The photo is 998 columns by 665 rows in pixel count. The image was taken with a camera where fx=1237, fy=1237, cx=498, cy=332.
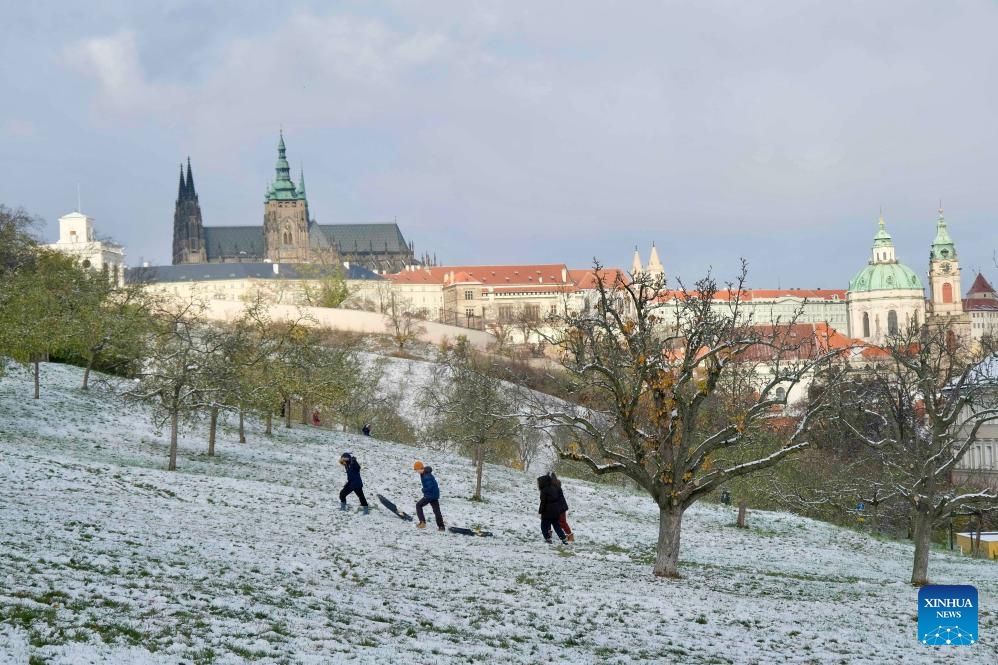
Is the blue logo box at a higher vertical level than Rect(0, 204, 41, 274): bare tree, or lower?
lower

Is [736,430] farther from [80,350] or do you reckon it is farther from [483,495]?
[80,350]

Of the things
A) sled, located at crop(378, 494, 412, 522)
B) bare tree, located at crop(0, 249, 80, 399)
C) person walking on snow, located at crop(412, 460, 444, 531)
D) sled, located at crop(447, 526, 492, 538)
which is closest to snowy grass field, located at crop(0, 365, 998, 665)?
sled, located at crop(378, 494, 412, 522)

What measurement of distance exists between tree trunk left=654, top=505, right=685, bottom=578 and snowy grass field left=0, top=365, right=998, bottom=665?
0.56 metres

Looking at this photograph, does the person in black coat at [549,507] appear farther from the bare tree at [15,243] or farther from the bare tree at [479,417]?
the bare tree at [15,243]

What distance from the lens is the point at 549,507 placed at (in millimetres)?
28781

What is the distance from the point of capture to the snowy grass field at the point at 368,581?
1512 cm

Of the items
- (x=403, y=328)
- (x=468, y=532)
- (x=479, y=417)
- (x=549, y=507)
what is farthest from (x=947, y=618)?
(x=403, y=328)

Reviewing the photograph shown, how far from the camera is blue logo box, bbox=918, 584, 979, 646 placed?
18625 mm

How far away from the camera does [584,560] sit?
26344 millimetres

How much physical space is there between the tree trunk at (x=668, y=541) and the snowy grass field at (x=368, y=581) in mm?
557

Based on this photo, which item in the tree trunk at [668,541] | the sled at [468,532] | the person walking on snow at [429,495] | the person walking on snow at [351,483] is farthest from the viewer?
the person walking on snow at [351,483]

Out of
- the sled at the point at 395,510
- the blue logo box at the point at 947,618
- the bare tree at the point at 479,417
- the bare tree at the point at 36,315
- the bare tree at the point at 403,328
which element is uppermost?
the bare tree at the point at 403,328

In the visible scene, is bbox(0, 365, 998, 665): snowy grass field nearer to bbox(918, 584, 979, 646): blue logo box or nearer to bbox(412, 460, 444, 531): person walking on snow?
bbox(918, 584, 979, 646): blue logo box

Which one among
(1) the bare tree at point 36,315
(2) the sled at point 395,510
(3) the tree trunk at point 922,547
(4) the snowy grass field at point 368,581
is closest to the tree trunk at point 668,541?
(4) the snowy grass field at point 368,581
